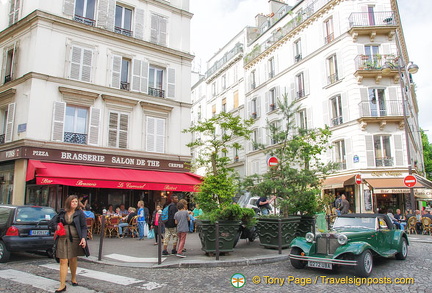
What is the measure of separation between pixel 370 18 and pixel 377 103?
5.86 meters

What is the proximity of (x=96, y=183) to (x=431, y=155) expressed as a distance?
47.5 m

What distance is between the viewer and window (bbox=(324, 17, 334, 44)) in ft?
75.7

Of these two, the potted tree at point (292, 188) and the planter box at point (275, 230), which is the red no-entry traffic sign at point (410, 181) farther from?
the planter box at point (275, 230)

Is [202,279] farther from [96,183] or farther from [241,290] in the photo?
[96,183]

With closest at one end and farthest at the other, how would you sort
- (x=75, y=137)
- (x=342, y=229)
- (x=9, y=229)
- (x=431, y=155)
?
(x=342, y=229) < (x=9, y=229) < (x=75, y=137) < (x=431, y=155)

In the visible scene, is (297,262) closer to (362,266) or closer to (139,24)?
(362,266)

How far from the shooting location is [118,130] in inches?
630

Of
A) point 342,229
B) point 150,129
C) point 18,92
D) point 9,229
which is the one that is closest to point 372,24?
point 150,129

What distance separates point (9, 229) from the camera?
7875 millimetres

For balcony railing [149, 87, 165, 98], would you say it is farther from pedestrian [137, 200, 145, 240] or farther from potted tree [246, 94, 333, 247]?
potted tree [246, 94, 333, 247]

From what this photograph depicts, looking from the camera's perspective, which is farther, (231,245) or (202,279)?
(231,245)

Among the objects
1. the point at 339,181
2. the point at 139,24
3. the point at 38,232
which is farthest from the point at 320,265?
the point at 139,24

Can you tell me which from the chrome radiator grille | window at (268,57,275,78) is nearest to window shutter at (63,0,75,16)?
the chrome radiator grille

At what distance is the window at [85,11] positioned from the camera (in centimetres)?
1588
